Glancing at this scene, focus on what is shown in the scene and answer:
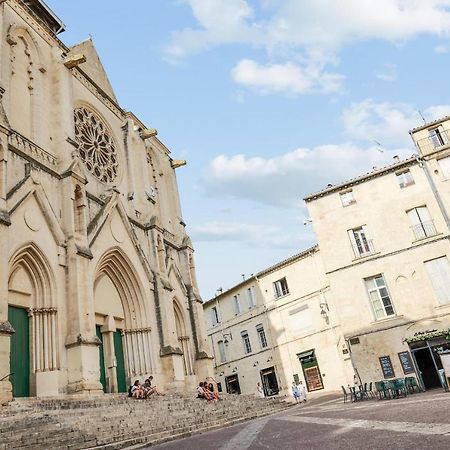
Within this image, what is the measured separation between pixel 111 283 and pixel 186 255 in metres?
7.19

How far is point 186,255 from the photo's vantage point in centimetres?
2558

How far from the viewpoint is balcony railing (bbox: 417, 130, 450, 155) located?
2367cm

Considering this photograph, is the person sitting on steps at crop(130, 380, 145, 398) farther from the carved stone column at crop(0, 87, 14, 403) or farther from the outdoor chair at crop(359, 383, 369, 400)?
the outdoor chair at crop(359, 383, 369, 400)

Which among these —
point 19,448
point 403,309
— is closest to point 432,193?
point 403,309

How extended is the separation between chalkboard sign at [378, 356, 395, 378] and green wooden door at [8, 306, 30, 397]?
15734 mm

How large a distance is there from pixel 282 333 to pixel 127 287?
604 inches

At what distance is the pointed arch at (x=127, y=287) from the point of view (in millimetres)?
18875

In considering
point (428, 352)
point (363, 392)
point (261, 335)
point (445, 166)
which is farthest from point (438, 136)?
point (261, 335)

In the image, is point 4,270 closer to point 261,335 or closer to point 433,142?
point 433,142

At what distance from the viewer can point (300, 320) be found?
3047 centimetres

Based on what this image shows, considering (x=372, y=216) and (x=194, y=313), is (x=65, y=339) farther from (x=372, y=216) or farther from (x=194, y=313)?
(x=372, y=216)

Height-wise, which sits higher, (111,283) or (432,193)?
(432,193)

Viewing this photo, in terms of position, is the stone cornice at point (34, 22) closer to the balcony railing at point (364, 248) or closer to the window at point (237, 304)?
the balcony railing at point (364, 248)

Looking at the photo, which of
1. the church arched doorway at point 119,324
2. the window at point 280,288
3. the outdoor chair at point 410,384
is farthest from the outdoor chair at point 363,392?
the window at point 280,288
